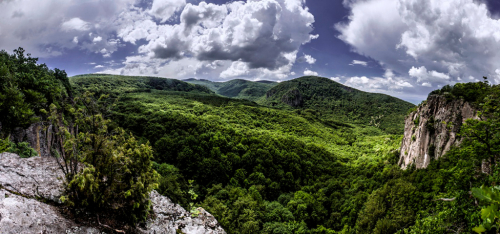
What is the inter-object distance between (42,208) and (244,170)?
45.4 metres

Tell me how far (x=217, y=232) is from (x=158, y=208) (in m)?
2.68

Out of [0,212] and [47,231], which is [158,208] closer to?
[47,231]

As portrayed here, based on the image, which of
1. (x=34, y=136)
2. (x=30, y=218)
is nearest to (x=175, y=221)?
(x=30, y=218)

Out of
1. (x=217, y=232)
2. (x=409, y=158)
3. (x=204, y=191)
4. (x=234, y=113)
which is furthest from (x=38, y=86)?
(x=234, y=113)

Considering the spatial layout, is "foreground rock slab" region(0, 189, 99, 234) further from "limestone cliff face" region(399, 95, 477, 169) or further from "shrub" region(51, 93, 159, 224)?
"limestone cliff face" region(399, 95, 477, 169)

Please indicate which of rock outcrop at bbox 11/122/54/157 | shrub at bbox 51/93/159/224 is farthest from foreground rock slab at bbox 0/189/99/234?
rock outcrop at bbox 11/122/54/157

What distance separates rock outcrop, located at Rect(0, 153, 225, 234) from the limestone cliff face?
31880 mm

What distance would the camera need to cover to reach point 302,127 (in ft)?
333

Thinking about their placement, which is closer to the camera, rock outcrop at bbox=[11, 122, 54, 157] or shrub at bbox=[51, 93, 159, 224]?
shrub at bbox=[51, 93, 159, 224]

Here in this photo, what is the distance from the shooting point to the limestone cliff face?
29.1 meters

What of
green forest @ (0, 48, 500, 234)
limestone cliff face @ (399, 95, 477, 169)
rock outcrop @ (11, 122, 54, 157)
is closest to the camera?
green forest @ (0, 48, 500, 234)

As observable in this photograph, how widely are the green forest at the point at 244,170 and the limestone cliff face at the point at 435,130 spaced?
63.9 inches

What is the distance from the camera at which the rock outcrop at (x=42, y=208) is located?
5395 millimetres

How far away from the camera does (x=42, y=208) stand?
5973 mm
